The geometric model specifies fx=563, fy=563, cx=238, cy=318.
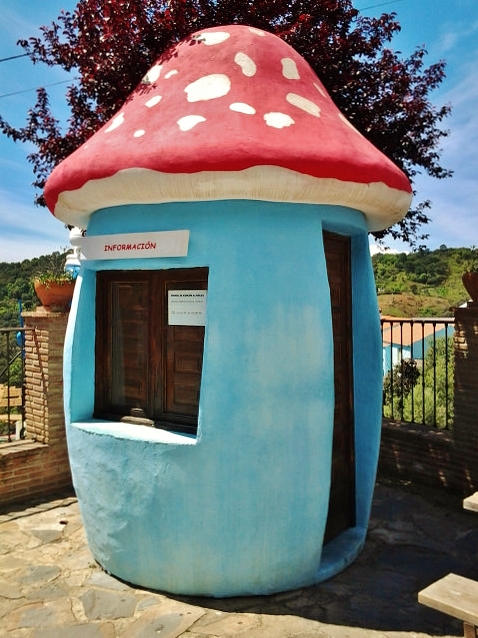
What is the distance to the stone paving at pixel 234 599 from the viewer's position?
365 centimetres

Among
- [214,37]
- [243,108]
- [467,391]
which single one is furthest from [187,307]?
[467,391]

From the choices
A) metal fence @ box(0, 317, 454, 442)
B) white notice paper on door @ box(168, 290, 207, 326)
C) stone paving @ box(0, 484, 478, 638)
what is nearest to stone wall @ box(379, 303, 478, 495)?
metal fence @ box(0, 317, 454, 442)

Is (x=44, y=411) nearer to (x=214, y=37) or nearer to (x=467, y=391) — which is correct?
(x=214, y=37)

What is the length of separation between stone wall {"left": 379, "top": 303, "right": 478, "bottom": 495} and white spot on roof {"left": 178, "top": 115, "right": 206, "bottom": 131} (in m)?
3.70

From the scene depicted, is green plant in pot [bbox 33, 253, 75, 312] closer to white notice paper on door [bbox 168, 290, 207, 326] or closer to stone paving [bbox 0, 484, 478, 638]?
stone paving [bbox 0, 484, 478, 638]

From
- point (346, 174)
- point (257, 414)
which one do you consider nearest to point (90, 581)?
point (257, 414)

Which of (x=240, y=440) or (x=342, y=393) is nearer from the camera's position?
(x=240, y=440)

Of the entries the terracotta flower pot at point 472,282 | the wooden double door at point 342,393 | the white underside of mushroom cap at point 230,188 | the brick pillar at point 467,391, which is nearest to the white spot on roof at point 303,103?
the white underside of mushroom cap at point 230,188

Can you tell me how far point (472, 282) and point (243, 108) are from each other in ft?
10.9

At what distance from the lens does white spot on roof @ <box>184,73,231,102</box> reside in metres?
4.10

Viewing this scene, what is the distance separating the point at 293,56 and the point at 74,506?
497 cm

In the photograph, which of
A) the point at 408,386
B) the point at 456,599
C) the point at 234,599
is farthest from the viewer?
the point at 408,386

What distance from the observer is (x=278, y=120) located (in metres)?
3.94

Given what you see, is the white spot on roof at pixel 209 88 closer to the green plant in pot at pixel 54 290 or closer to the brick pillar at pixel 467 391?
the green plant in pot at pixel 54 290
